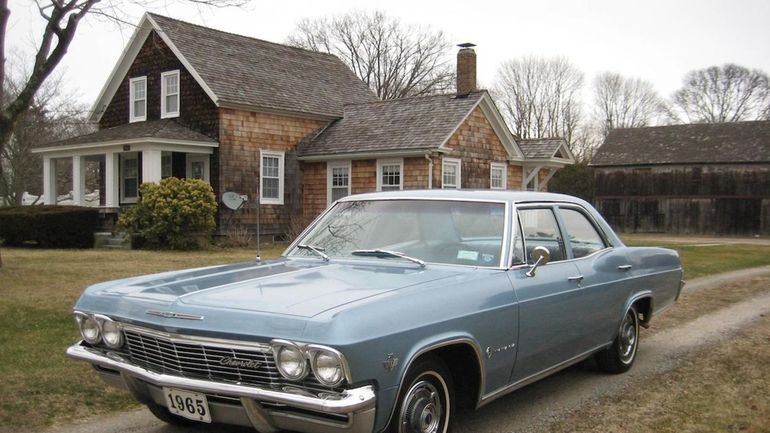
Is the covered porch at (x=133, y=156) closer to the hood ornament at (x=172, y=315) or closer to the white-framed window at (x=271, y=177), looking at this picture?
the white-framed window at (x=271, y=177)

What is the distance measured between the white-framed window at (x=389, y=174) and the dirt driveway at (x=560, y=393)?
13048mm

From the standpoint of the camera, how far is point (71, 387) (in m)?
5.54

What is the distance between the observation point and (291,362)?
Result: 3.38 m

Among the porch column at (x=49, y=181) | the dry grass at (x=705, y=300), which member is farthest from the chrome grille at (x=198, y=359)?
the porch column at (x=49, y=181)

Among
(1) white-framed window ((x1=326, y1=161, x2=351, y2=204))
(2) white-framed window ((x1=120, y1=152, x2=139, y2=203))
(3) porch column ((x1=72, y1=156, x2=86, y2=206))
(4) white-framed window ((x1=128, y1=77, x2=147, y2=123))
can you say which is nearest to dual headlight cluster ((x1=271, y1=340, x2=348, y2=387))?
(1) white-framed window ((x1=326, y1=161, x2=351, y2=204))

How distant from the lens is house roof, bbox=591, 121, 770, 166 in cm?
3738

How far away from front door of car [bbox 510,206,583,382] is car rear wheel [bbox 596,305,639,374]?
889 millimetres

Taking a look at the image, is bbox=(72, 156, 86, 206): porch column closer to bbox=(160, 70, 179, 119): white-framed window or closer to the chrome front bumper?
bbox=(160, 70, 179, 119): white-framed window

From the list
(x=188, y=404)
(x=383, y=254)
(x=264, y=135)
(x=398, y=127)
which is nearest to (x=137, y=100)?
(x=264, y=135)

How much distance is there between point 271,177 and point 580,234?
56.4 feet

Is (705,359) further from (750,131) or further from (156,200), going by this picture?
(750,131)

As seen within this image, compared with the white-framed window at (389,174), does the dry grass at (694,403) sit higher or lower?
lower

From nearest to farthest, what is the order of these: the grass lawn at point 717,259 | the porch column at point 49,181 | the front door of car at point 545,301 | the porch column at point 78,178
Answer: the front door of car at point 545,301, the grass lawn at point 717,259, the porch column at point 78,178, the porch column at point 49,181

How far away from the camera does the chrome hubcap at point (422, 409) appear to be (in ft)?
12.2
